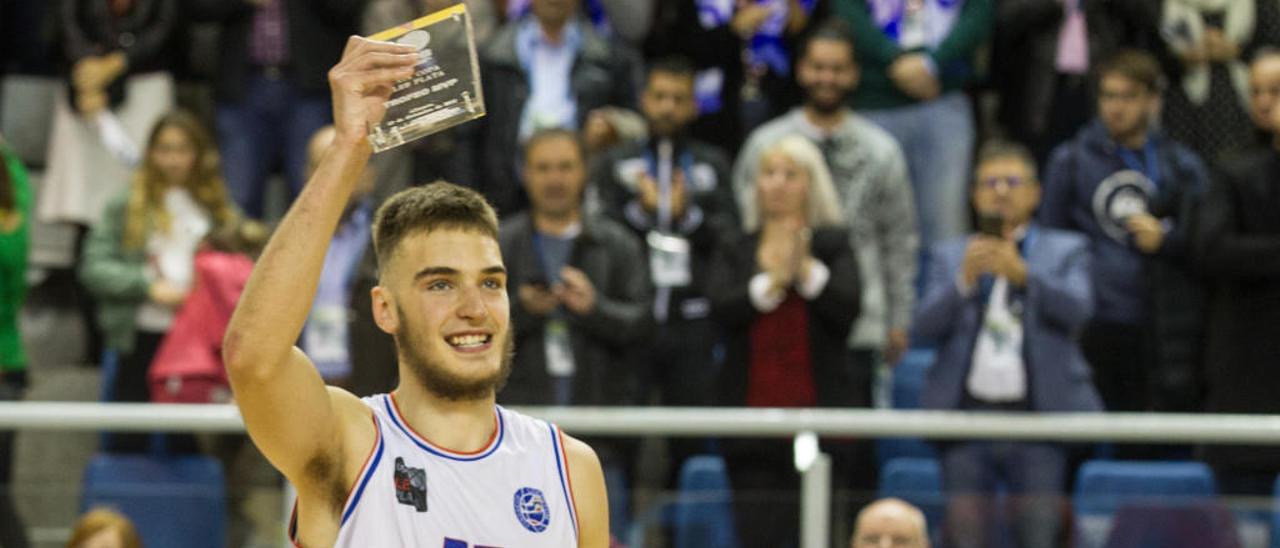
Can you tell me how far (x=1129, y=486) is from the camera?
22.3 feet

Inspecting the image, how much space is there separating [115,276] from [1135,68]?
4.18 m

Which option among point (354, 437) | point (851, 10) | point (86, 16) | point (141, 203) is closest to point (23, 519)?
point (141, 203)

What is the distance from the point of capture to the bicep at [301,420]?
13.0 ft

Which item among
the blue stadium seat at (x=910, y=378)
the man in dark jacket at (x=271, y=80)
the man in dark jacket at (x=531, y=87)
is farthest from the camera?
the man in dark jacket at (x=271, y=80)

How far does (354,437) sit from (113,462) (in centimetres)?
281

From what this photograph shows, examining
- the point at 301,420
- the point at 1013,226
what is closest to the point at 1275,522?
the point at 1013,226

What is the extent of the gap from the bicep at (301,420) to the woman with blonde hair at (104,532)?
2.52 metres

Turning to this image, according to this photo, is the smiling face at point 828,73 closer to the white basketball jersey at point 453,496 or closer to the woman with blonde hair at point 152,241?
the woman with blonde hair at point 152,241

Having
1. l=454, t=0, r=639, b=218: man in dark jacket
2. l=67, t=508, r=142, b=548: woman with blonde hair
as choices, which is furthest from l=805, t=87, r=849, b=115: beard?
l=67, t=508, r=142, b=548: woman with blonde hair

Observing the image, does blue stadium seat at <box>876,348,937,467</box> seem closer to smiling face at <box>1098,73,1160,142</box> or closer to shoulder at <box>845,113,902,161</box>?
shoulder at <box>845,113,902,161</box>

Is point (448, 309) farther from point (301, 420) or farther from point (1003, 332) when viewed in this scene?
point (1003, 332)

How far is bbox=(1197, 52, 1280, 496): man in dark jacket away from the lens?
762 centimetres

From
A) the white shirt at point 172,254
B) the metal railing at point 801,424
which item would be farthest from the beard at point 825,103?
the white shirt at point 172,254

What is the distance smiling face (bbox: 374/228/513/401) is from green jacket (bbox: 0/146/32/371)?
3.92m
